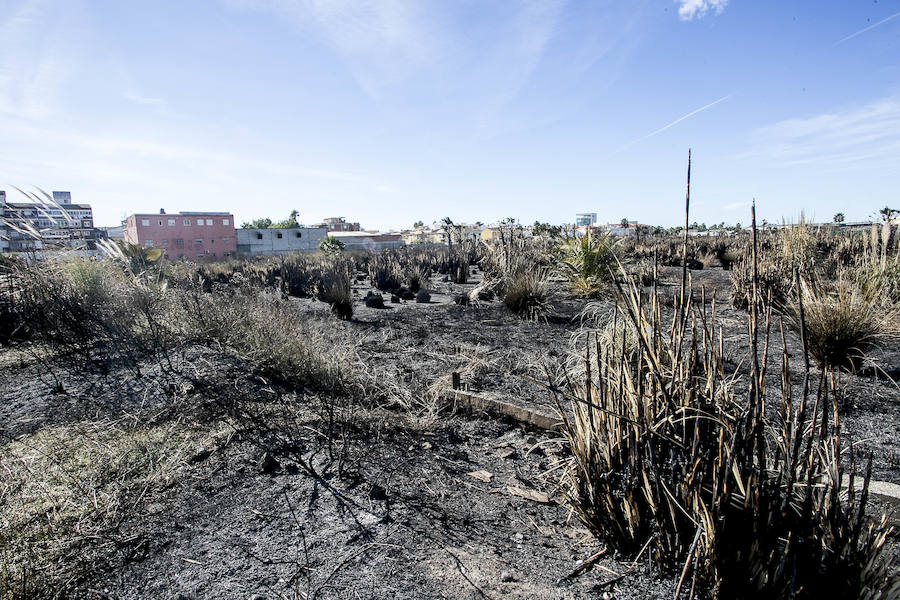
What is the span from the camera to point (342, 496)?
2.29 m

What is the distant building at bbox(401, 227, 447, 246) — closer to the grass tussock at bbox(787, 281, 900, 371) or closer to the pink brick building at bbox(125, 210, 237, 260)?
the pink brick building at bbox(125, 210, 237, 260)

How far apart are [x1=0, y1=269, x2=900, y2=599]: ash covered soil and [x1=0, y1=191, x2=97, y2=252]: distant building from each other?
162cm

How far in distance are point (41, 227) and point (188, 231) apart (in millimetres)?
58931

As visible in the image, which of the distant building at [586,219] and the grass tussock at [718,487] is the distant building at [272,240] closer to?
the distant building at [586,219]

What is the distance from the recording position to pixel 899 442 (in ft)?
10.0

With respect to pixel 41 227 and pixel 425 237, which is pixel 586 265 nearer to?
pixel 41 227

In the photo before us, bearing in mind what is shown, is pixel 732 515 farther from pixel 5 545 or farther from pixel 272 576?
pixel 5 545

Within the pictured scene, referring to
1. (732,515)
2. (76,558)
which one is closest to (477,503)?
(732,515)

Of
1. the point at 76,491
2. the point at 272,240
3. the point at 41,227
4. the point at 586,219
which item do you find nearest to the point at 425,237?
the point at 272,240

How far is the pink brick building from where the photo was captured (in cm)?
5366

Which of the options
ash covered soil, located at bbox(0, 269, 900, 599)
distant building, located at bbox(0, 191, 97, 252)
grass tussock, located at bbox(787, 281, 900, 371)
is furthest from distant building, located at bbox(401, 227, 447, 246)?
ash covered soil, located at bbox(0, 269, 900, 599)

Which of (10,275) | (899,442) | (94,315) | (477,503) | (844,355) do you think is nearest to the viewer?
(477,503)

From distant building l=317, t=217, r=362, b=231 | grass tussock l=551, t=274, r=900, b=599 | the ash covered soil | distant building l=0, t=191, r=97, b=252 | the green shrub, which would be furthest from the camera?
distant building l=317, t=217, r=362, b=231

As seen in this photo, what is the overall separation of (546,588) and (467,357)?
11.1 ft
